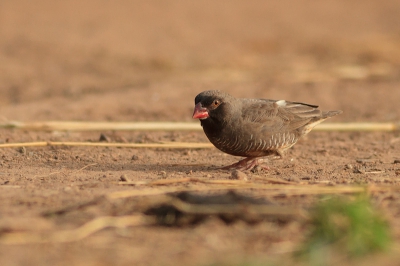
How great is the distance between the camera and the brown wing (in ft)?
24.6

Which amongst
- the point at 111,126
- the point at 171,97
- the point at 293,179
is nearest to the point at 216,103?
the point at 293,179

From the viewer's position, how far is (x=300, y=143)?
9266mm

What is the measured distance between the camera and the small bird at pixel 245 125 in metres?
7.32

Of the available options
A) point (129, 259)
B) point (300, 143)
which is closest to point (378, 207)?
point (129, 259)

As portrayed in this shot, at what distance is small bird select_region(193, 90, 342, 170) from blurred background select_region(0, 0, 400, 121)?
126 inches

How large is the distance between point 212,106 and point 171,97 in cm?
504

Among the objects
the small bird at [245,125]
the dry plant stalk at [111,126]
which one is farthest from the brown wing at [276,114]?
the dry plant stalk at [111,126]

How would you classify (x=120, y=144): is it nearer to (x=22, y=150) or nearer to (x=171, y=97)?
(x=22, y=150)

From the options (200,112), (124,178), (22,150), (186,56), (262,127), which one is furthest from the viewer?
(186,56)

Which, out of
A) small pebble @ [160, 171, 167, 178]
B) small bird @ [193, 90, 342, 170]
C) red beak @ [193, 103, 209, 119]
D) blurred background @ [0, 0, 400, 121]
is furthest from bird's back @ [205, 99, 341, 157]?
blurred background @ [0, 0, 400, 121]

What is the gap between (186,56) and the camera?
17.3 meters

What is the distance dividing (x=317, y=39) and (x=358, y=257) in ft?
51.9

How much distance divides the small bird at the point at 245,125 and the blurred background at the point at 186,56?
3.19 m

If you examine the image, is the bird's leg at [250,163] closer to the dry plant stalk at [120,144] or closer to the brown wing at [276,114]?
the brown wing at [276,114]
